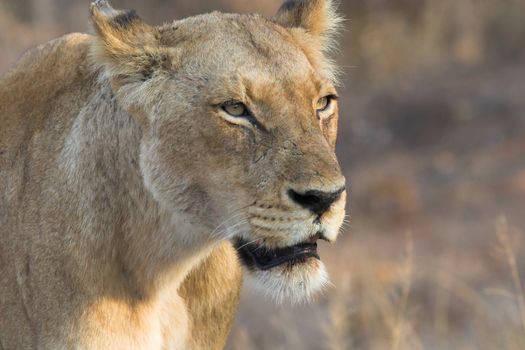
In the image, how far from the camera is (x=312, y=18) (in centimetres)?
397

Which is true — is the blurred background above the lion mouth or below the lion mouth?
below

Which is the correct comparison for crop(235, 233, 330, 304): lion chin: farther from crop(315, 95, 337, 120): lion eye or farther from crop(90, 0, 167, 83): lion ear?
crop(90, 0, 167, 83): lion ear

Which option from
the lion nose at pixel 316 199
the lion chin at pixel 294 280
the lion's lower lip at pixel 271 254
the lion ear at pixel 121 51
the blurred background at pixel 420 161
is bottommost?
the blurred background at pixel 420 161

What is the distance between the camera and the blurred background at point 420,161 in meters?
9.20

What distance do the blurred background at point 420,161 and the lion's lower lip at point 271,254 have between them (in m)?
2.95

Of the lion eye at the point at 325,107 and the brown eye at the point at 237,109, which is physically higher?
the brown eye at the point at 237,109

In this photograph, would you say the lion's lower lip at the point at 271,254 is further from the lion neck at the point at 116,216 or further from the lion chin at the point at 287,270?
the lion neck at the point at 116,216

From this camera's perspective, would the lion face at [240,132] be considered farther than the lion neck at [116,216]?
No

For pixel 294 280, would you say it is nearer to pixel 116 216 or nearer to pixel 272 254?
pixel 272 254

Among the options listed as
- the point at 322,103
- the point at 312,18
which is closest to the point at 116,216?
the point at 322,103

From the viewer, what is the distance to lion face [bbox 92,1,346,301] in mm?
3303

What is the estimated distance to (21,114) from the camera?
4.01 metres

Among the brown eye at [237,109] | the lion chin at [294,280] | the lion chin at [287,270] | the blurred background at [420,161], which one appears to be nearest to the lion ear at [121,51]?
the brown eye at [237,109]

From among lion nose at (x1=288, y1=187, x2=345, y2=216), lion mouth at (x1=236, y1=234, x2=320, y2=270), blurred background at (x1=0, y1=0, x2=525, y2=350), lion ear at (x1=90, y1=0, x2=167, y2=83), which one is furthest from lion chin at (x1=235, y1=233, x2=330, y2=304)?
blurred background at (x1=0, y1=0, x2=525, y2=350)
